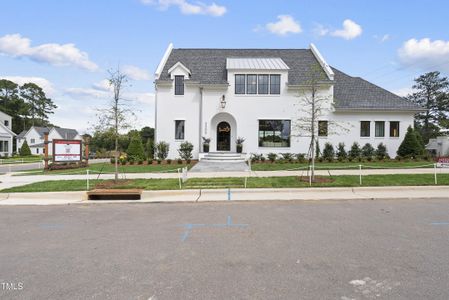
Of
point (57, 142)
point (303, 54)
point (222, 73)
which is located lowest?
point (57, 142)

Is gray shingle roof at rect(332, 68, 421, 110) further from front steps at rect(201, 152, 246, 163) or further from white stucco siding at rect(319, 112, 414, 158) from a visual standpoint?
front steps at rect(201, 152, 246, 163)

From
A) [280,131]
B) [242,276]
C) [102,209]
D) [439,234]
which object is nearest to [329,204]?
[439,234]

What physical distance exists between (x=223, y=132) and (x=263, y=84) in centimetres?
531

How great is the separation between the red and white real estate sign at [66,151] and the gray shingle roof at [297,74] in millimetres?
8337

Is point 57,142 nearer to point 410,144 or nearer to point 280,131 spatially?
point 280,131

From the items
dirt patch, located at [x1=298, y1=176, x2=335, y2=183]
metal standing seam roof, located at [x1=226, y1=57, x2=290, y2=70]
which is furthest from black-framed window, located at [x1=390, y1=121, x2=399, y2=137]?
dirt patch, located at [x1=298, y1=176, x2=335, y2=183]

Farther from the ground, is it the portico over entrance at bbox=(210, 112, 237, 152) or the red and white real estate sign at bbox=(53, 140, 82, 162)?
the portico over entrance at bbox=(210, 112, 237, 152)

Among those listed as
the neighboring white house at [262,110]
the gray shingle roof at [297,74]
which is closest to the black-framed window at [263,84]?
the neighboring white house at [262,110]

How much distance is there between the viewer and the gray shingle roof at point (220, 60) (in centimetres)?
2461

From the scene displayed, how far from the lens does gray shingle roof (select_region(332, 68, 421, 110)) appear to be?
77.9 feet

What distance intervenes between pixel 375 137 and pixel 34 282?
2531 cm

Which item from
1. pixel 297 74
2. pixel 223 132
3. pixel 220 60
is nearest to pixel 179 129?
pixel 223 132

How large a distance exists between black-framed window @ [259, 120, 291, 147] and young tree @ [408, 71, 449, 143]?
43.4m

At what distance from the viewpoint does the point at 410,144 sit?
21922 mm
